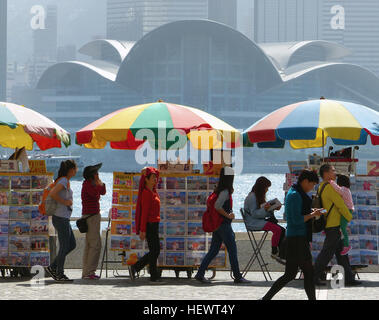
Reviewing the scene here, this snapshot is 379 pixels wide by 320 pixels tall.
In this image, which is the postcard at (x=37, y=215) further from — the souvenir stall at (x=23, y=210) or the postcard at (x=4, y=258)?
the postcard at (x=4, y=258)

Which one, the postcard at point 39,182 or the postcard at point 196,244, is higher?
the postcard at point 39,182

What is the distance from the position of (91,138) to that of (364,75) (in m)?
141

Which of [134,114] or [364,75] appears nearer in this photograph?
[134,114]

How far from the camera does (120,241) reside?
1219 cm

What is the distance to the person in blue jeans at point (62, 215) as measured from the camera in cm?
1165

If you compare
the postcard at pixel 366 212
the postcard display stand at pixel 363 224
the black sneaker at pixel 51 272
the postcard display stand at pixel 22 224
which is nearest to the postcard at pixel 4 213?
the postcard display stand at pixel 22 224

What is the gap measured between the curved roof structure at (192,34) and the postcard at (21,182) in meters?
123

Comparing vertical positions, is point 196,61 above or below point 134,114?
above

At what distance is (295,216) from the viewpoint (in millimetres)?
8430

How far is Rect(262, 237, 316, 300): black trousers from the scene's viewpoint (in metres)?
8.34

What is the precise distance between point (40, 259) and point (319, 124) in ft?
13.7

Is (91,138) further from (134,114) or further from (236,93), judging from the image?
(236,93)

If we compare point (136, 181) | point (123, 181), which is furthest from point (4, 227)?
point (136, 181)
